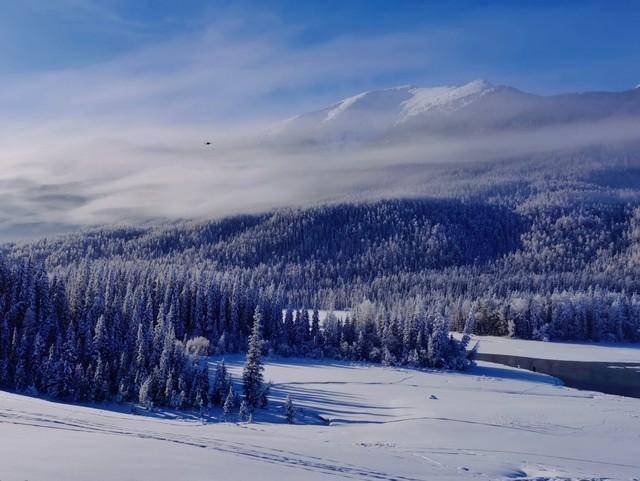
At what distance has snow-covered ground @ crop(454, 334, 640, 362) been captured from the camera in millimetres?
141750

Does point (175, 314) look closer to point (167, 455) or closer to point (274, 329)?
point (274, 329)

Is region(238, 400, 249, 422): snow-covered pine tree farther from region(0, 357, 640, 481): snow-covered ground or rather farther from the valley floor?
the valley floor

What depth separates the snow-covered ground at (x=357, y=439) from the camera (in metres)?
28.1

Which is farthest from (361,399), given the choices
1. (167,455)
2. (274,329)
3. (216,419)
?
(274,329)

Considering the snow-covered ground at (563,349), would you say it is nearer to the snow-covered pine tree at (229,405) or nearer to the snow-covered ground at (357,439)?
the snow-covered ground at (357,439)

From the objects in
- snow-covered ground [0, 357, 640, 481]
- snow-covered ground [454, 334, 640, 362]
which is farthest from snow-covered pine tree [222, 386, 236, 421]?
snow-covered ground [454, 334, 640, 362]

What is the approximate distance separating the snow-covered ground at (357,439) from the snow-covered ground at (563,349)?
55.2 metres

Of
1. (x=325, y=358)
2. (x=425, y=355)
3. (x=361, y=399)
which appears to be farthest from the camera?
(x=325, y=358)

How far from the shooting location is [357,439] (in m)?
49.4

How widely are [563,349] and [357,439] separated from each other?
123 meters

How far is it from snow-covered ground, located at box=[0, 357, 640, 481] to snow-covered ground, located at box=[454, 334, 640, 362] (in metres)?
55.2

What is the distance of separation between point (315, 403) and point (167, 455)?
4448 centimetres

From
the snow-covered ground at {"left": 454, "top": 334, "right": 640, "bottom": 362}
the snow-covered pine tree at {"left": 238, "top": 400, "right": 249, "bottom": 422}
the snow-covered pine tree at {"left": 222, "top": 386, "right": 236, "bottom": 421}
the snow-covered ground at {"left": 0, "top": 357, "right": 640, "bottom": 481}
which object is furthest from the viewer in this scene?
the snow-covered ground at {"left": 454, "top": 334, "right": 640, "bottom": 362}

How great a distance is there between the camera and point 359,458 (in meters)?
36.1
